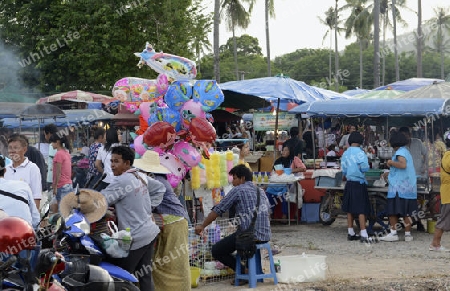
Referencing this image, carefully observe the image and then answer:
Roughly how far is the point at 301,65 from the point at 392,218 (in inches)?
2839

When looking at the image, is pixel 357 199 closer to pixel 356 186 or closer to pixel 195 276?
pixel 356 186

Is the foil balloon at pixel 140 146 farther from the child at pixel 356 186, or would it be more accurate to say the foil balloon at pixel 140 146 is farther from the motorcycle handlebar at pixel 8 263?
the motorcycle handlebar at pixel 8 263

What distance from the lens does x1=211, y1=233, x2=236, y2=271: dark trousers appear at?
905 centimetres

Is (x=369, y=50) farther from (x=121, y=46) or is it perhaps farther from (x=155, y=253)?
(x=155, y=253)

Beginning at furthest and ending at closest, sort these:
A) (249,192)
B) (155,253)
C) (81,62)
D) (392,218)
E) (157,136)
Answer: (81,62)
(392,218)
(157,136)
(249,192)
(155,253)

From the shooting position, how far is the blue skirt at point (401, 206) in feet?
40.8

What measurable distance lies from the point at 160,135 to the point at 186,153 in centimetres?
43

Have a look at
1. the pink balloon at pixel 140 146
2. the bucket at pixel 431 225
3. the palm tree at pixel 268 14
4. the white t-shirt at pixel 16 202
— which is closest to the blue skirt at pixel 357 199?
the bucket at pixel 431 225

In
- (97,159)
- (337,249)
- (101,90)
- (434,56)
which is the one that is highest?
(434,56)

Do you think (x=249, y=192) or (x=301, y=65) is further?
(x=301, y=65)

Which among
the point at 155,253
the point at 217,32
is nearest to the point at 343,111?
the point at 155,253

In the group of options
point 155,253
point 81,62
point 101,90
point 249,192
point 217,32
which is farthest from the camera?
point 101,90

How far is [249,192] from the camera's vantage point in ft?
29.1

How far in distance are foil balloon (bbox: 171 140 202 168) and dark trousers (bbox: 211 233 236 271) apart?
1.18m
